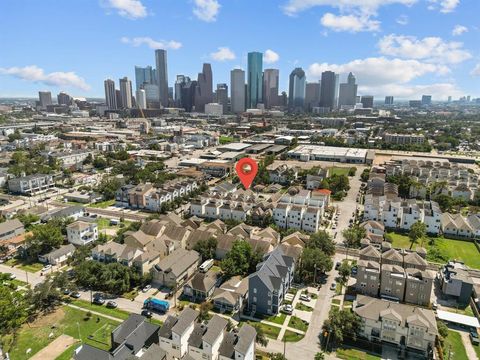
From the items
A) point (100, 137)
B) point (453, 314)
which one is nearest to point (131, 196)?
point (453, 314)

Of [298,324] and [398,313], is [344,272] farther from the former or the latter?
[298,324]

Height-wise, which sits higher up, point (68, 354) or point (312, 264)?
point (312, 264)

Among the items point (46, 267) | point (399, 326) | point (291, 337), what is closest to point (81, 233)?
point (46, 267)

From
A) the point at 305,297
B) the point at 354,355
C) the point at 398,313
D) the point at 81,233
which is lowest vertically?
the point at 354,355

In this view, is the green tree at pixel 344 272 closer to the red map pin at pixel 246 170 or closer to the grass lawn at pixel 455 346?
the grass lawn at pixel 455 346

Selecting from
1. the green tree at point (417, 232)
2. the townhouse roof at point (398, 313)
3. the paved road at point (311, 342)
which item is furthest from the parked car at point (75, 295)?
the green tree at point (417, 232)

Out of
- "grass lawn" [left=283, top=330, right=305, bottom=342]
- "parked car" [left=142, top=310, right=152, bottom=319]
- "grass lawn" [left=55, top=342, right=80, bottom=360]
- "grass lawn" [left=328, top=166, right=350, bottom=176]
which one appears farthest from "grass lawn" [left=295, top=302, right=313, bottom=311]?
"grass lawn" [left=328, top=166, right=350, bottom=176]
